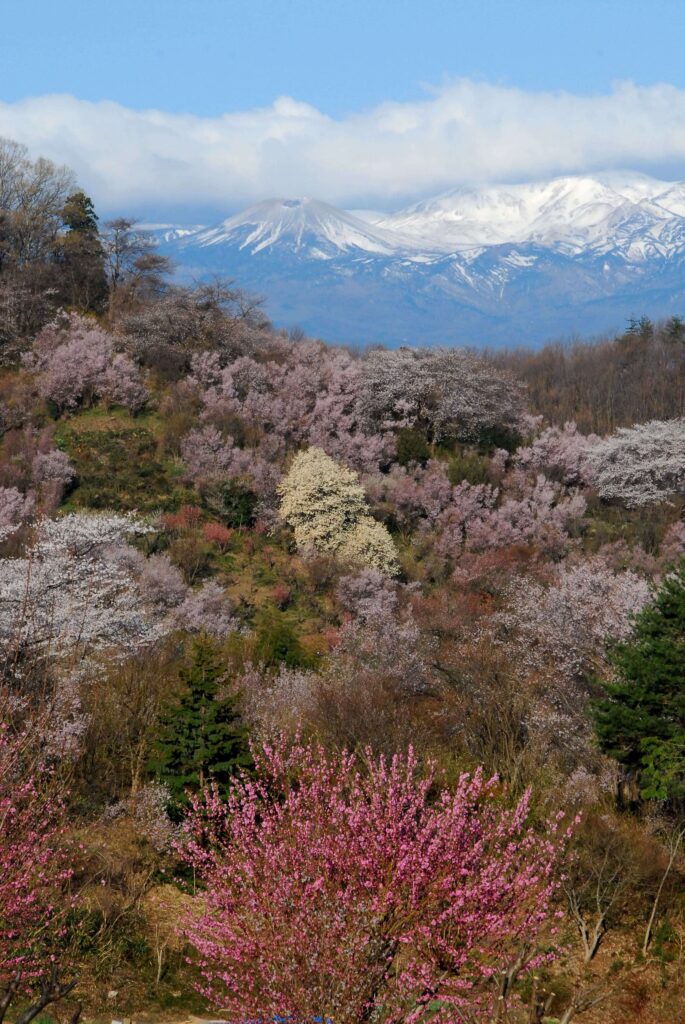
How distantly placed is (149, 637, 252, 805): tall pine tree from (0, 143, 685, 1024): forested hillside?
0.21 feet

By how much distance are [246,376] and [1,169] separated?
18920 mm

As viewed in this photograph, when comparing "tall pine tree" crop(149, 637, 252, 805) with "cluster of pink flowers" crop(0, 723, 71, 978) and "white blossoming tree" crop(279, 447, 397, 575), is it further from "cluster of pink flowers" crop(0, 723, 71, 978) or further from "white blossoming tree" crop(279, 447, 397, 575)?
"white blossoming tree" crop(279, 447, 397, 575)

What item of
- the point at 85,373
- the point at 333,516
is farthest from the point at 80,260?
the point at 333,516

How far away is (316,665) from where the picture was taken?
3050 cm

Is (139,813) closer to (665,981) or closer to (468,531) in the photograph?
(665,981)

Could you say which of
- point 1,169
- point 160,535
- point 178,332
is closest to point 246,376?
point 178,332

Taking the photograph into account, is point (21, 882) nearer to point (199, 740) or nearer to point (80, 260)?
point (199, 740)

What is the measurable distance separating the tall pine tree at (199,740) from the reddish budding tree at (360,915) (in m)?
6.27

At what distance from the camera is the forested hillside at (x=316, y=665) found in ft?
34.4

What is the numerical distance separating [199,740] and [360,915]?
10.2 metres

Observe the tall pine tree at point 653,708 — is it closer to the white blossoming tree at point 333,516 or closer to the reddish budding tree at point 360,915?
the reddish budding tree at point 360,915

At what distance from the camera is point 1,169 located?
5419 centimetres

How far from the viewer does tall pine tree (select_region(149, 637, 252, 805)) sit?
60.7 ft

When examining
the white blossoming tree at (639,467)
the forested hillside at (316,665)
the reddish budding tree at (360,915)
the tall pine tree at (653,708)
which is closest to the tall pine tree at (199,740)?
the forested hillside at (316,665)
